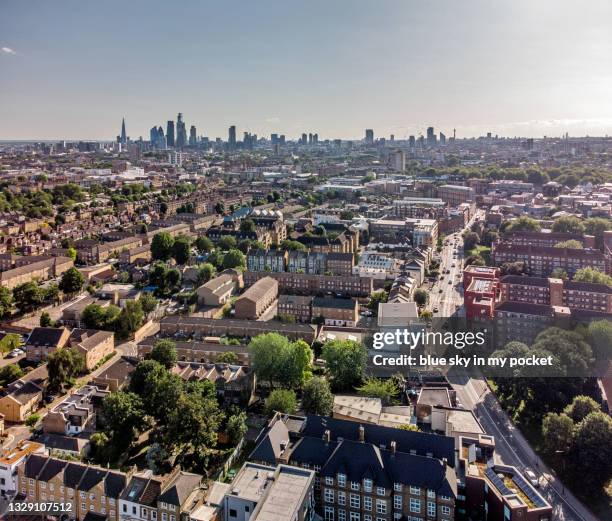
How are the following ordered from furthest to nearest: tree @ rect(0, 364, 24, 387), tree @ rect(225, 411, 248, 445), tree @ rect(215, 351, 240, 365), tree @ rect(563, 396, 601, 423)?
1. tree @ rect(215, 351, 240, 365)
2. tree @ rect(0, 364, 24, 387)
3. tree @ rect(563, 396, 601, 423)
4. tree @ rect(225, 411, 248, 445)

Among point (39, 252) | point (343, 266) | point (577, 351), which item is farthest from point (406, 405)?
point (39, 252)

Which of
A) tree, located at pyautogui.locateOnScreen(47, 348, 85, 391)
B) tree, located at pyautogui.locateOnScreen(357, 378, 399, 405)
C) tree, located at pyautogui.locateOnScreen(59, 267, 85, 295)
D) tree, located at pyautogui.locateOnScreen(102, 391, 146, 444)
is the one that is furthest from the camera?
tree, located at pyautogui.locateOnScreen(59, 267, 85, 295)

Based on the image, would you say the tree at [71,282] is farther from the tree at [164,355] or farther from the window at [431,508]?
the window at [431,508]

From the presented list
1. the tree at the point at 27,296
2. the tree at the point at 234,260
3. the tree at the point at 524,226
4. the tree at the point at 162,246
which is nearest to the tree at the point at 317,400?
the tree at the point at 27,296

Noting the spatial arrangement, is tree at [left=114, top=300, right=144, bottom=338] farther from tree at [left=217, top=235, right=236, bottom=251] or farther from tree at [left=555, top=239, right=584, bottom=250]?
tree at [left=555, top=239, right=584, bottom=250]

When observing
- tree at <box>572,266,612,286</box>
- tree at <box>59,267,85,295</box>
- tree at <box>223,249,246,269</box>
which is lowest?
tree at <box>59,267,85,295</box>

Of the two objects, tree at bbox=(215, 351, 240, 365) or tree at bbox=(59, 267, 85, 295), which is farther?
tree at bbox=(59, 267, 85, 295)

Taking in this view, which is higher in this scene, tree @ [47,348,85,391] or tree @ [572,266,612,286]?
tree @ [572,266,612,286]

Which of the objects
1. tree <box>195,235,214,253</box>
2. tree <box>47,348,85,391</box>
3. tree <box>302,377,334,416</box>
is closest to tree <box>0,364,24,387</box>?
tree <box>47,348,85,391</box>
